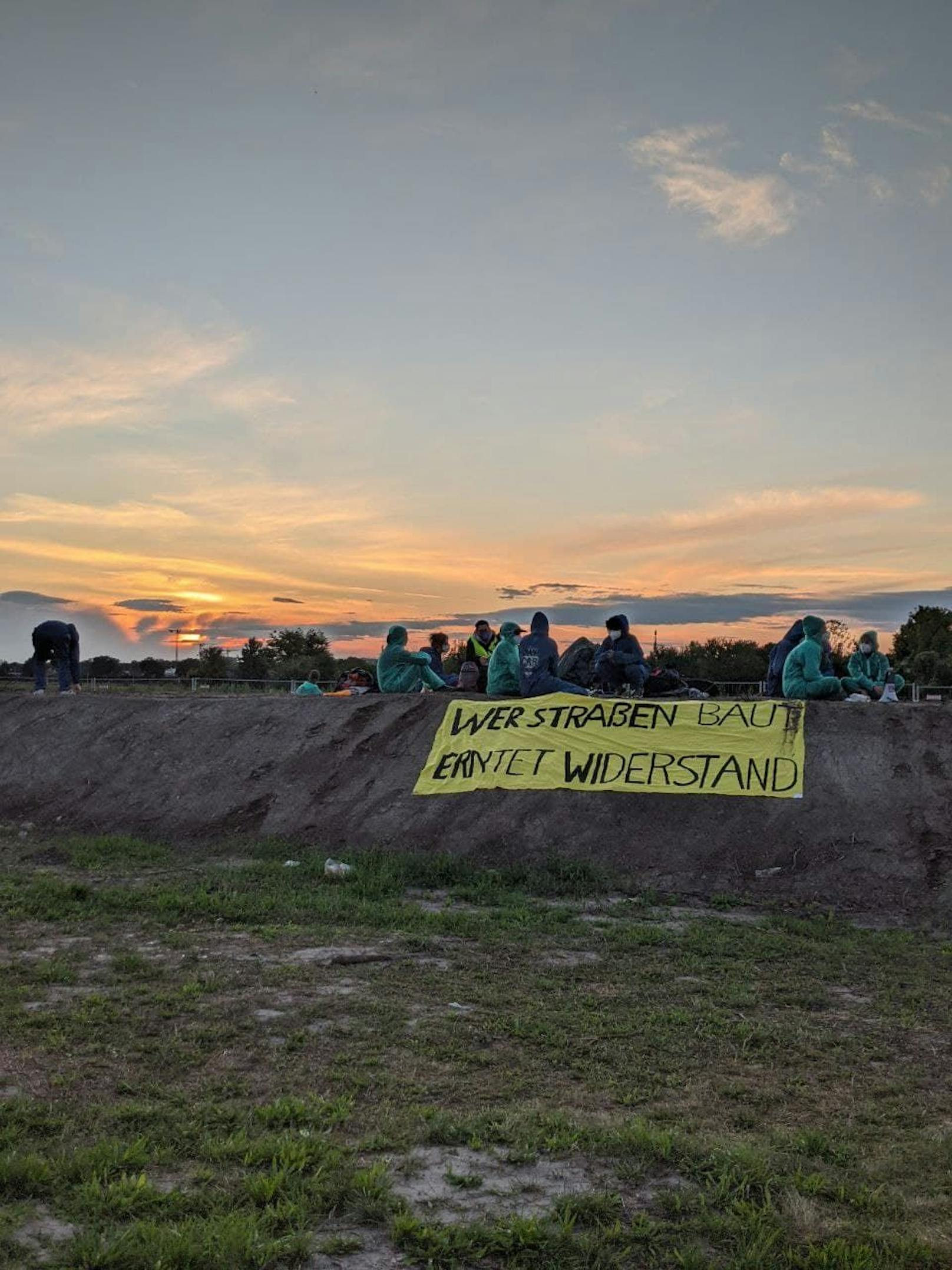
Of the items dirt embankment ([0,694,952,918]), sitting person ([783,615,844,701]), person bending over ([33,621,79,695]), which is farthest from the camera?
person bending over ([33,621,79,695])

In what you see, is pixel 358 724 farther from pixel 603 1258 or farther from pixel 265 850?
pixel 603 1258

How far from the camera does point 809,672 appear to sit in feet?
46.6

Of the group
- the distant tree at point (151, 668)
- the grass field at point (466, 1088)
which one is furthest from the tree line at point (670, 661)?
the grass field at point (466, 1088)

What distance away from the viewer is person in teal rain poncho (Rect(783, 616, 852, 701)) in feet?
46.5

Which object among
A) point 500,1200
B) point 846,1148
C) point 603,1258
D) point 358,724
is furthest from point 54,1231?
point 358,724

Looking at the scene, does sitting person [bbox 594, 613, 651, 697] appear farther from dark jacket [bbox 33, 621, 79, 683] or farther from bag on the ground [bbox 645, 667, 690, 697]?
dark jacket [bbox 33, 621, 79, 683]

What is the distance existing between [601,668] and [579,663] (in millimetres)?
2580

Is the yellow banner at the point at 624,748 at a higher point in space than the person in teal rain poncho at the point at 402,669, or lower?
lower

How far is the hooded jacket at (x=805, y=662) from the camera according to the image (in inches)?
560

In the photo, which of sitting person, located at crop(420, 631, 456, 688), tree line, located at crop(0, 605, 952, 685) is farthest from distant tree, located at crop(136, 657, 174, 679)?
sitting person, located at crop(420, 631, 456, 688)

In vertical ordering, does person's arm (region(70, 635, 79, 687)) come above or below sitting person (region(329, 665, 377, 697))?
above

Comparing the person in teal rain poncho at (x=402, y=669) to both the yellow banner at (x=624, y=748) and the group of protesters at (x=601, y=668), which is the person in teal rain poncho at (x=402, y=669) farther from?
the yellow banner at (x=624, y=748)

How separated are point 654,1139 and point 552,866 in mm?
7004

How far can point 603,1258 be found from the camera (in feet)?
13.3
